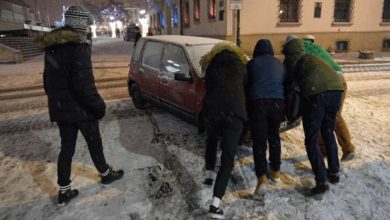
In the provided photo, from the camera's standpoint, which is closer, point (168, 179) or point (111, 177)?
point (111, 177)

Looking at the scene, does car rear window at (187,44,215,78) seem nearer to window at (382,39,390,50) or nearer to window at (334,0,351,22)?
window at (334,0,351,22)

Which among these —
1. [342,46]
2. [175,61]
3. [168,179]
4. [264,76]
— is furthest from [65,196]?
[342,46]

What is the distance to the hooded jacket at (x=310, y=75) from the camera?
347cm

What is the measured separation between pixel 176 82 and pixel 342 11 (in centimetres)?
1726

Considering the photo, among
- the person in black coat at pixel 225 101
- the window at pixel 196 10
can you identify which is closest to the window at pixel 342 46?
the window at pixel 196 10

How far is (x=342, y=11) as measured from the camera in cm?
1852

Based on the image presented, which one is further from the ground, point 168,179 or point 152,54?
point 152,54

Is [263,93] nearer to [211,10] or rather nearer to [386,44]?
[211,10]

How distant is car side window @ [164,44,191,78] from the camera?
5348 millimetres

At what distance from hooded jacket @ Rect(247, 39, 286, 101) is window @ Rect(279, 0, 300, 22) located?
15.4 metres

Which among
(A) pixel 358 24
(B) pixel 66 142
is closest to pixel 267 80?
(B) pixel 66 142

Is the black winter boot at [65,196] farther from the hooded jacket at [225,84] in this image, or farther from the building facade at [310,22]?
the building facade at [310,22]

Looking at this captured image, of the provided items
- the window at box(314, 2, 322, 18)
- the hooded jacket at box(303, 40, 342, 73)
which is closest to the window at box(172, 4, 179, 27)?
the window at box(314, 2, 322, 18)

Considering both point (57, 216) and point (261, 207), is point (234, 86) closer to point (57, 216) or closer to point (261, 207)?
point (261, 207)
